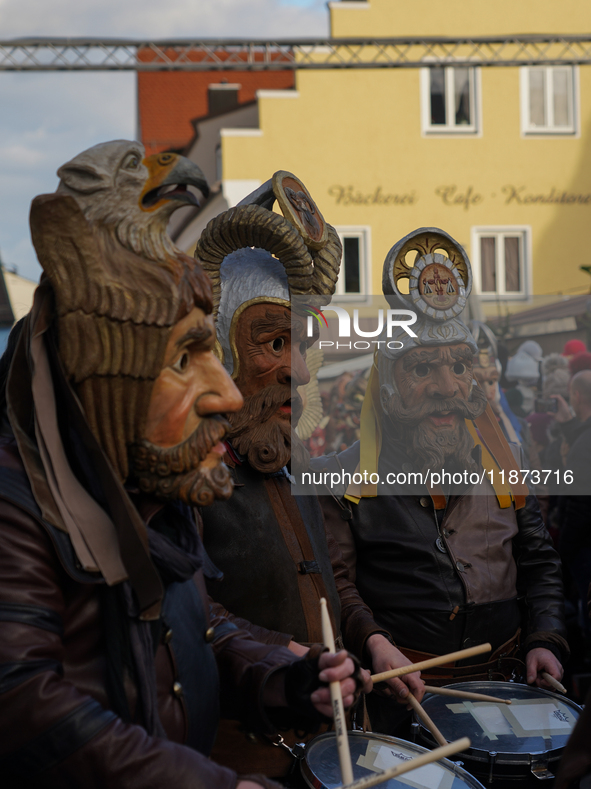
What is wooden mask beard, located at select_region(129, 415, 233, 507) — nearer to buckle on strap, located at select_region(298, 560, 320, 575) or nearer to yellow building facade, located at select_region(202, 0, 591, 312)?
buckle on strap, located at select_region(298, 560, 320, 575)

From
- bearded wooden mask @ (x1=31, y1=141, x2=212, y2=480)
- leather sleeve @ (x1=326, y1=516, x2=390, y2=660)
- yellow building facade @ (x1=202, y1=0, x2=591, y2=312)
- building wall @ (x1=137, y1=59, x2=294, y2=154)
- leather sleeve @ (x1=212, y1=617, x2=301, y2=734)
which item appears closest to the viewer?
bearded wooden mask @ (x1=31, y1=141, x2=212, y2=480)

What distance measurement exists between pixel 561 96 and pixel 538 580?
14.1 m

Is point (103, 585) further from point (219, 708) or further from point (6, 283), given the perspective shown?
point (6, 283)

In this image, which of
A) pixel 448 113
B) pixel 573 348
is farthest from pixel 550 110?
pixel 573 348

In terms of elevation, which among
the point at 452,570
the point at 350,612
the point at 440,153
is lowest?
the point at 350,612

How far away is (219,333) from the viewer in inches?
109

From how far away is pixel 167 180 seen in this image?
1610 millimetres

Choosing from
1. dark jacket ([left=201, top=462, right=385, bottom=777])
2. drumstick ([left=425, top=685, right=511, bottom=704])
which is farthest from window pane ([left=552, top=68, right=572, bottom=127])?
drumstick ([left=425, top=685, right=511, bottom=704])

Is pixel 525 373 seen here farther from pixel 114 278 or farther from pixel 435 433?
pixel 114 278

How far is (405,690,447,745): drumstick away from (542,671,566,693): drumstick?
588mm

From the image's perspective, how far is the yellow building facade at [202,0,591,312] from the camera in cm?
1395

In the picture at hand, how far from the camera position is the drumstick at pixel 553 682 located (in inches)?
108

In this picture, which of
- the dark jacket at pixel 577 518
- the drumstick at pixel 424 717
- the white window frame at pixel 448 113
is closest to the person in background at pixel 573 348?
the dark jacket at pixel 577 518

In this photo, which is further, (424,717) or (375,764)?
(424,717)
